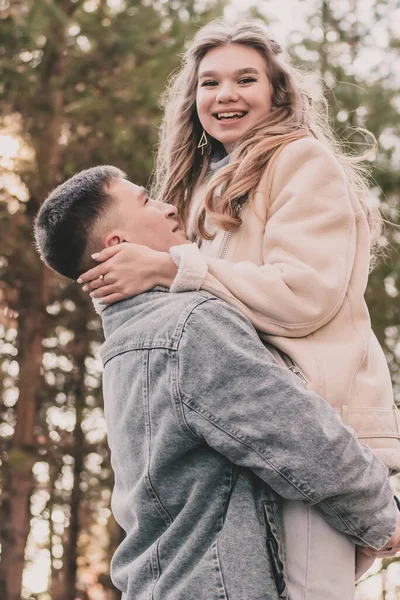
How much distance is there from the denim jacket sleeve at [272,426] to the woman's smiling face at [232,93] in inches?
35.3

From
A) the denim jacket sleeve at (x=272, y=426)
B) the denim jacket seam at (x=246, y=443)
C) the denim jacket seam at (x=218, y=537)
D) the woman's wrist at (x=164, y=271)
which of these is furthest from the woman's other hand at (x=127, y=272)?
the denim jacket seam at (x=218, y=537)

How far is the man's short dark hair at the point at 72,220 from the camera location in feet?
7.56

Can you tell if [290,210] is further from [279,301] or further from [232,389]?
[232,389]

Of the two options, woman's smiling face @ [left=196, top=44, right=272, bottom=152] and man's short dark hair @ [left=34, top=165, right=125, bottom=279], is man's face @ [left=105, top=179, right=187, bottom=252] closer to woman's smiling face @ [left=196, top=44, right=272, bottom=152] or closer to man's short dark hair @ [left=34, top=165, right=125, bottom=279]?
man's short dark hair @ [left=34, top=165, right=125, bottom=279]

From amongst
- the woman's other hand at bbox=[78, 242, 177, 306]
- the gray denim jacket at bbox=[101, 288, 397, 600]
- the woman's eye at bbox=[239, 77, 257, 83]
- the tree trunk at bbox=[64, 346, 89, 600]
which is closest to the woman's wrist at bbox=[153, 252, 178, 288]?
the woman's other hand at bbox=[78, 242, 177, 306]

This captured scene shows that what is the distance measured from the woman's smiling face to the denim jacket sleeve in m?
0.90

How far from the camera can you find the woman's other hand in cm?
223

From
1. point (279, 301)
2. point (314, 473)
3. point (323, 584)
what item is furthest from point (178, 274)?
point (323, 584)

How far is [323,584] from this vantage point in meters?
2.03

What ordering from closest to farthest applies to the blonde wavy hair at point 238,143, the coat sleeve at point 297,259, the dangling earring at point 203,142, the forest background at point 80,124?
the coat sleeve at point 297,259, the blonde wavy hair at point 238,143, the dangling earring at point 203,142, the forest background at point 80,124

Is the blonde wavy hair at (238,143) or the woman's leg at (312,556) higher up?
the blonde wavy hair at (238,143)

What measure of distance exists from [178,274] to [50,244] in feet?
1.21

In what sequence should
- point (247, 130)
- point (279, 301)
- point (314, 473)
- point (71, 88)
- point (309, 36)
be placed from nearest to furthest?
point (314, 473)
point (279, 301)
point (247, 130)
point (71, 88)
point (309, 36)

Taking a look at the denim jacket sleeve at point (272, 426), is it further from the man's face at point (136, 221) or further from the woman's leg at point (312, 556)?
the man's face at point (136, 221)
